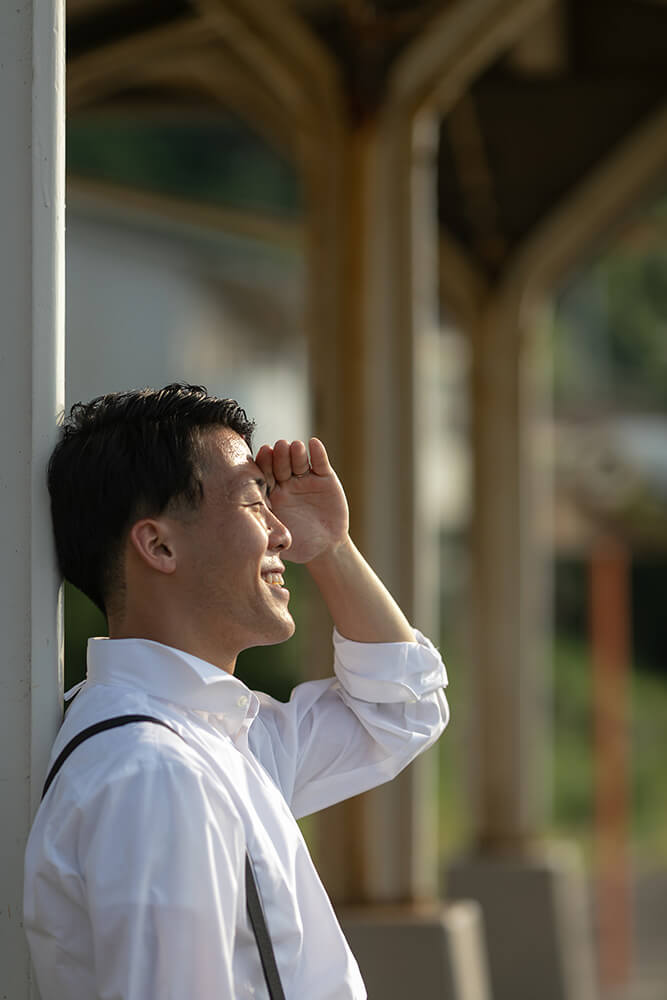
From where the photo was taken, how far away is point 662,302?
3441 cm

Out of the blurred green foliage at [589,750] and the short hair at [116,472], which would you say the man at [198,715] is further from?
the blurred green foliage at [589,750]

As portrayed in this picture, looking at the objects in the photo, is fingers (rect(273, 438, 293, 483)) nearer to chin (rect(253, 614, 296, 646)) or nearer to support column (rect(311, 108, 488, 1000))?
chin (rect(253, 614, 296, 646))

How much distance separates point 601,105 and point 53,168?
652cm

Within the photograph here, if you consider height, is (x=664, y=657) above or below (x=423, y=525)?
below

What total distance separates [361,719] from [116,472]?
762 millimetres

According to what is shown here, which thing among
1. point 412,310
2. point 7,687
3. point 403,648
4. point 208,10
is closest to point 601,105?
point 412,310

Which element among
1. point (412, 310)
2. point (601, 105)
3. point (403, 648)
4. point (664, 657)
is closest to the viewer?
point (403, 648)

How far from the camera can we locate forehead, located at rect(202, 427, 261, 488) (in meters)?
2.49

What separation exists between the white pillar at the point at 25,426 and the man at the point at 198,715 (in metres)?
0.06

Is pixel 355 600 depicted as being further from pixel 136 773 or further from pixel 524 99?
pixel 524 99

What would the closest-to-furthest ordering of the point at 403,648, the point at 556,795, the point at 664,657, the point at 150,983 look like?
the point at 150,983, the point at 403,648, the point at 556,795, the point at 664,657

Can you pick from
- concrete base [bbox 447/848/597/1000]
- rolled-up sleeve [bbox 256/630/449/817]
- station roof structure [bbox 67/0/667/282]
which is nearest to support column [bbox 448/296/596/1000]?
concrete base [bbox 447/848/597/1000]

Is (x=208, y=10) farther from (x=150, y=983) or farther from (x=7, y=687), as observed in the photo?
(x=150, y=983)

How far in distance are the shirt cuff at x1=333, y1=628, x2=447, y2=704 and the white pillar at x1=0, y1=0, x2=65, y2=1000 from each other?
2.04 feet
